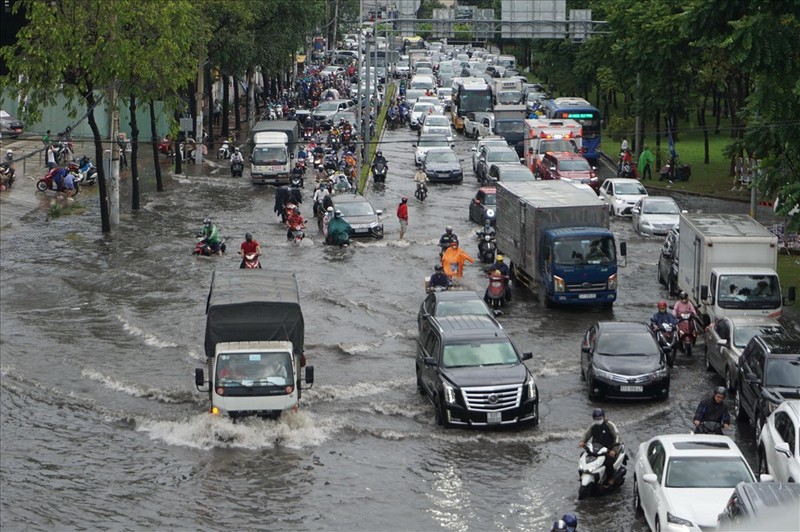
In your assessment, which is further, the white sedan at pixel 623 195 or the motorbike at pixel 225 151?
the motorbike at pixel 225 151

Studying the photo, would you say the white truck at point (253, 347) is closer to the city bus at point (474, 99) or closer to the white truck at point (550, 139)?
the white truck at point (550, 139)

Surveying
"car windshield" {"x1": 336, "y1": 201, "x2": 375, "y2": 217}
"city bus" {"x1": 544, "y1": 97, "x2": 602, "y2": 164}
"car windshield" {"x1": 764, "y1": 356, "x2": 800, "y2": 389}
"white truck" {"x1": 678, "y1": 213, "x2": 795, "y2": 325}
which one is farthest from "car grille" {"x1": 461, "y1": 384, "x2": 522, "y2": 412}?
"city bus" {"x1": 544, "y1": 97, "x2": 602, "y2": 164}

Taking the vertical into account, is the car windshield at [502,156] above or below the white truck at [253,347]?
above

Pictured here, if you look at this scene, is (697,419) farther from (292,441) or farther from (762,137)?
(762,137)

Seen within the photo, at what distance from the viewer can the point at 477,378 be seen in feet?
74.1

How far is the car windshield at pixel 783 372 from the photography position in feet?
70.9

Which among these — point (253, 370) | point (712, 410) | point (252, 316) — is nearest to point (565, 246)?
point (252, 316)

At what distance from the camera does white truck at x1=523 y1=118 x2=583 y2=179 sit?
5678 centimetres

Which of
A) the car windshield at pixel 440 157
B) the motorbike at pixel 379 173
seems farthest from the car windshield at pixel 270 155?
the car windshield at pixel 440 157

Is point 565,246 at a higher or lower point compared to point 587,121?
lower

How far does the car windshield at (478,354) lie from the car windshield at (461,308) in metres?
2.26

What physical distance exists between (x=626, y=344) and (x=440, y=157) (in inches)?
1391

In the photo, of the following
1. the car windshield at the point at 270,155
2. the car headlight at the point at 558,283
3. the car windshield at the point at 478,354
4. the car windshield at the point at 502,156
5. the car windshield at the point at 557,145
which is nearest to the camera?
the car windshield at the point at 478,354

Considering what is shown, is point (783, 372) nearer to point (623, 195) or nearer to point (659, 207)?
point (659, 207)
